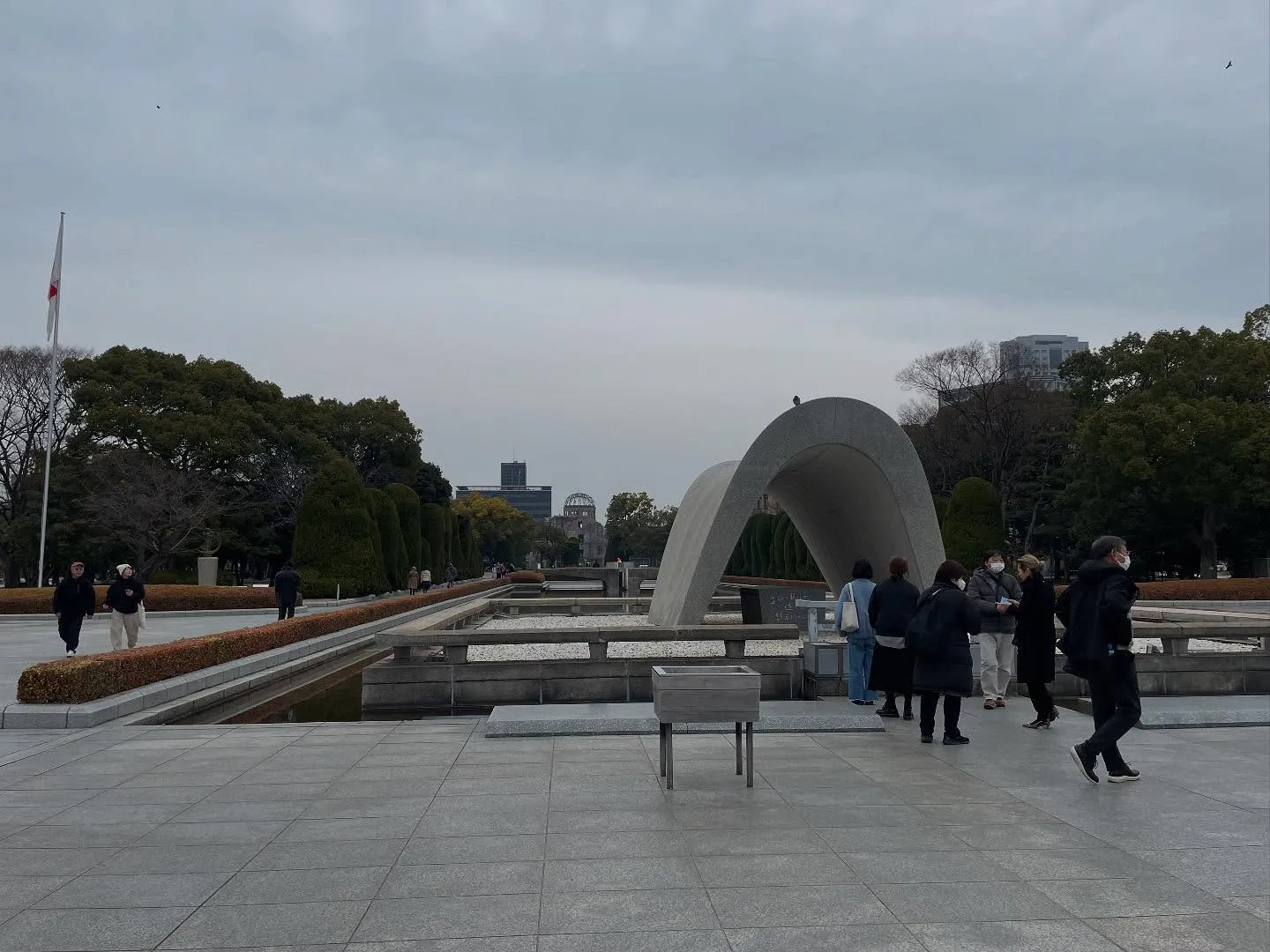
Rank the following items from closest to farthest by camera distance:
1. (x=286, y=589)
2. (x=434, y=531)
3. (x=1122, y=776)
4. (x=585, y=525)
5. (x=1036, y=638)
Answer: (x=1122, y=776) → (x=1036, y=638) → (x=286, y=589) → (x=434, y=531) → (x=585, y=525)

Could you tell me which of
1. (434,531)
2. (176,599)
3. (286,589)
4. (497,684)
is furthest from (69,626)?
(434,531)

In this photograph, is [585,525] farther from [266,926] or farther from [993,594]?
[266,926]

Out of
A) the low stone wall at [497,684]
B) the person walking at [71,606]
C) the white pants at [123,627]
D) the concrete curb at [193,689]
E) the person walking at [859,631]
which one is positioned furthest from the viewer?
the person walking at [71,606]

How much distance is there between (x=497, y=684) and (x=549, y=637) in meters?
1.34

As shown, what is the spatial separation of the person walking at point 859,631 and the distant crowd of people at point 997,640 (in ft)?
0.04

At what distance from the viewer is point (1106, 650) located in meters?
6.34

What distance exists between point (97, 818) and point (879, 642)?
20.4 ft

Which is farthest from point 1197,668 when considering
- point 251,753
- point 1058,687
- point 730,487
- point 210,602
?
point 210,602

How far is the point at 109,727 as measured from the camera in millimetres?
9016

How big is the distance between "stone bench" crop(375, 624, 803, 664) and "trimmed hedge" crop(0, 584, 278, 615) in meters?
17.4

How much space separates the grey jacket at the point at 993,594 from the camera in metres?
9.24

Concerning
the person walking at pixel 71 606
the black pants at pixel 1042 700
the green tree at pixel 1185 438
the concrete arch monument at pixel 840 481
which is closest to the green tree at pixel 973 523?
the green tree at pixel 1185 438

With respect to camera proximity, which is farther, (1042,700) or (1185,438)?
(1185,438)

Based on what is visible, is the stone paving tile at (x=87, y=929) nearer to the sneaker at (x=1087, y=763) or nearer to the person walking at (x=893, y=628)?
the sneaker at (x=1087, y=763)
